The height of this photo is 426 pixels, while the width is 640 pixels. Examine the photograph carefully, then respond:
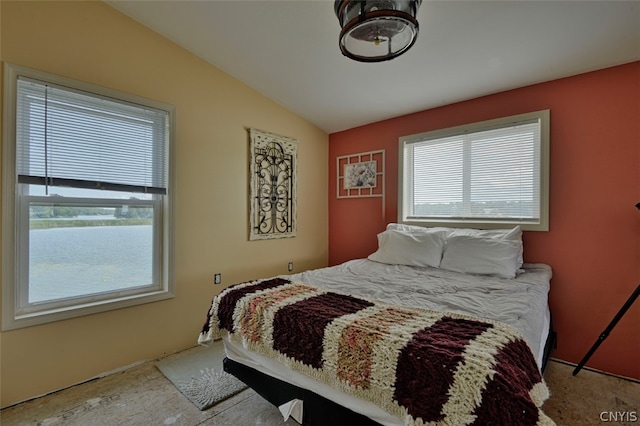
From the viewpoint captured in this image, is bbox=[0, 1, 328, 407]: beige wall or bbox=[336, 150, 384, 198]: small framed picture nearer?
bbox=[0, 1, 328, 407]: beige wall

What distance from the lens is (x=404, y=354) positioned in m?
1.10

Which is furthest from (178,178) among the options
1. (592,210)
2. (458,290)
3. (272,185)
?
(592,210)

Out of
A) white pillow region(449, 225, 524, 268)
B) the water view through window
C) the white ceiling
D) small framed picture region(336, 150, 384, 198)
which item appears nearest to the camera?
the white ceiling

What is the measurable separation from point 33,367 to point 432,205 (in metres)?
3.52

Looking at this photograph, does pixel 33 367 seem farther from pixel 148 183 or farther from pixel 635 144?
pixel 635 144

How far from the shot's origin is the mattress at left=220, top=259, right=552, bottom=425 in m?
1.33

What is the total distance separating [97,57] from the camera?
7.06 feet

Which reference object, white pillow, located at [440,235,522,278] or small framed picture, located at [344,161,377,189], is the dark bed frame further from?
small framed picture, located at [344,161,377,189]

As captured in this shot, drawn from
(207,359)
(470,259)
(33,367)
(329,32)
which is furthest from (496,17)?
(33,367)

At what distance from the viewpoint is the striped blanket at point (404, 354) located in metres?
0.93

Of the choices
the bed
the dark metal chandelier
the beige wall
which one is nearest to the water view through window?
the beige wall

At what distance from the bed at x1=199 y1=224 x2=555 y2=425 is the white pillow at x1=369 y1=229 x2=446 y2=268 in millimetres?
278

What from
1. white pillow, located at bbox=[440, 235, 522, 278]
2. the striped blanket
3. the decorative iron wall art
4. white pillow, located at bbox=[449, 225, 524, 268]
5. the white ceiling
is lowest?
the striped blanket

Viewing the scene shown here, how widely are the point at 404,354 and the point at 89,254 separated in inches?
91.3
